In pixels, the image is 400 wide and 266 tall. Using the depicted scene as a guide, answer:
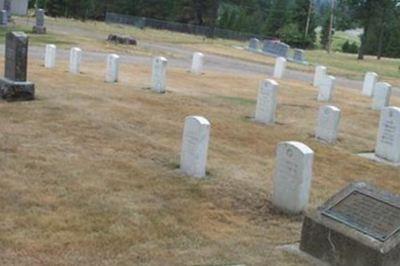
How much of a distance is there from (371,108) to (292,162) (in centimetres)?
1275

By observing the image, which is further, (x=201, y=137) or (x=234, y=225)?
(x=201, y=137)

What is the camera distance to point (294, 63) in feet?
144

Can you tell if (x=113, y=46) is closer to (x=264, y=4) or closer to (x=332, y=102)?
(x=332, y=102)

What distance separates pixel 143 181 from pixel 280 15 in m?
98.1

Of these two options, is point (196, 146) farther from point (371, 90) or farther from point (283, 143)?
point (371, 90)

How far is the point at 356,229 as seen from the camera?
249 inches

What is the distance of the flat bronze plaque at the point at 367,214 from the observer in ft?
20.4

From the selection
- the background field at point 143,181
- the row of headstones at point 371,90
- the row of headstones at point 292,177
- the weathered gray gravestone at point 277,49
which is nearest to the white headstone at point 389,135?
the background field at point 143,181

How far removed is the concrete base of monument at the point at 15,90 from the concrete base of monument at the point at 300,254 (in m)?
8.97

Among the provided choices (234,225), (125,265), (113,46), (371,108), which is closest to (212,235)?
(234,225)

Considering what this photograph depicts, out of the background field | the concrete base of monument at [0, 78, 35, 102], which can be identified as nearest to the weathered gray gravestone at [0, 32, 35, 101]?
the concrete base of monument at [0, 78, 35, 102]

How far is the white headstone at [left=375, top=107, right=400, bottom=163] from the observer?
12.1 meters

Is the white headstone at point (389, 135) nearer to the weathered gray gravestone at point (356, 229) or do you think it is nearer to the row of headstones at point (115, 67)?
the weathered gray gravestone at point (356, 229)

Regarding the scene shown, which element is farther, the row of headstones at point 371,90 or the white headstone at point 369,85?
the white headstone at point 369,85
